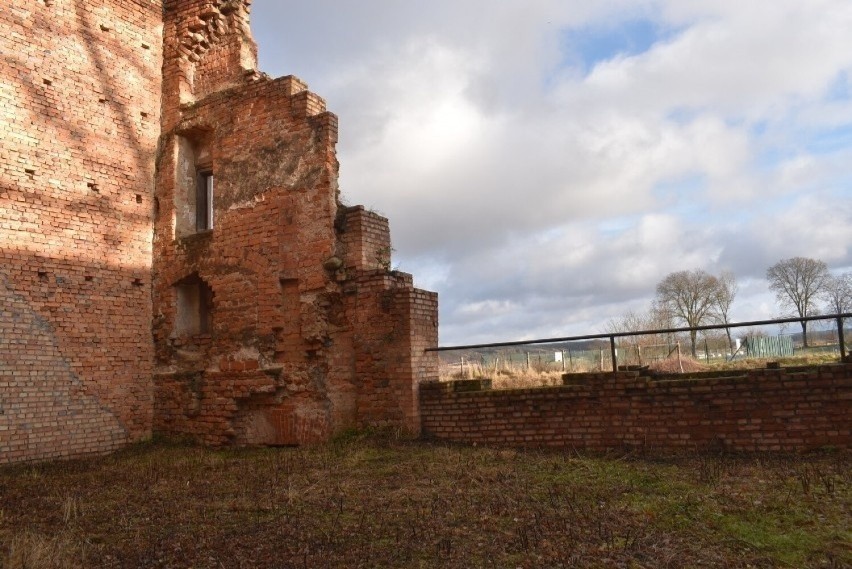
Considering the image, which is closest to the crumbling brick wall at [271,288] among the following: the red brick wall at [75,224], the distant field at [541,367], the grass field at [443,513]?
the red brick wall at [75,224]

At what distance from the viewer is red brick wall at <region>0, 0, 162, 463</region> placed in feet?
31.0

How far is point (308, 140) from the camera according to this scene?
10188mm

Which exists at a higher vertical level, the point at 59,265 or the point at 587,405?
the point at 59,265

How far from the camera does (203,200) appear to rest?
12.2m

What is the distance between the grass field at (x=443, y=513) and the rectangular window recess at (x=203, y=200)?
5.28 meters

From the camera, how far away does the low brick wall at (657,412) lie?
7230 millimetres

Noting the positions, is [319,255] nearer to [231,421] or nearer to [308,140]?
[308,140]

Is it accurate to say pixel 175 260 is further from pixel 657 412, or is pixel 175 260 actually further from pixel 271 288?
pixel 657 412

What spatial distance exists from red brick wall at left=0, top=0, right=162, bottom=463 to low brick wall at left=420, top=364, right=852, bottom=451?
5295 mm

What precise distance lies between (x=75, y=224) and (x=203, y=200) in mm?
2450

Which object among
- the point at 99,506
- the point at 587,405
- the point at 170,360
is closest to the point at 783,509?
the point at 587,405

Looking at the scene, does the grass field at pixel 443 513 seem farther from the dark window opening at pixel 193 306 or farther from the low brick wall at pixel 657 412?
the dark window opening at pixel 193 306

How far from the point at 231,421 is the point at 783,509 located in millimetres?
7750

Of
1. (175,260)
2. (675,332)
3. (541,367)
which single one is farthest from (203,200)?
(541,367)
